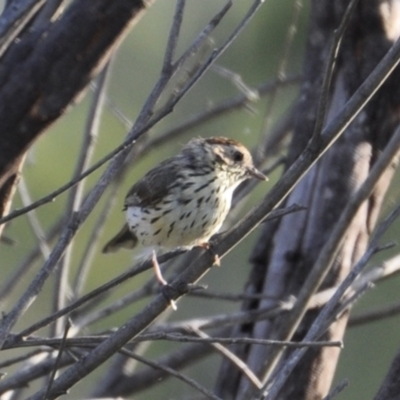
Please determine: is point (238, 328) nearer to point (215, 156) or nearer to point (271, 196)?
point (215, 156)

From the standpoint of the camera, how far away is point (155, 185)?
214 inches

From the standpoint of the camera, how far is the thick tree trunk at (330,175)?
4527 millimetres

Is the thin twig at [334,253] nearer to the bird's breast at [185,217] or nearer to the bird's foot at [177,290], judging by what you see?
the bird's foot at [177,290]

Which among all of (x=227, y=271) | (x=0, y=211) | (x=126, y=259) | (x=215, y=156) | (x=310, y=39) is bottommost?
(x=126, y=259)

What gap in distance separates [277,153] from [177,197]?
22.6 inches

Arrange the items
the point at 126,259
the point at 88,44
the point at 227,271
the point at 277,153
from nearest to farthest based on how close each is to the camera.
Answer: the point at 88,44 < the point at 277,153 < the point at 227,271 < the point at 126,259

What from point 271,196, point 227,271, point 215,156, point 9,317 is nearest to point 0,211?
point 9,317

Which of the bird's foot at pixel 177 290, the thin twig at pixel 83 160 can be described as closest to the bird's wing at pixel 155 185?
the thin twig at pixel 83 160

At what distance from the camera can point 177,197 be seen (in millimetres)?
5336

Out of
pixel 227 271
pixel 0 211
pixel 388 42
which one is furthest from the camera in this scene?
pixel 227 271

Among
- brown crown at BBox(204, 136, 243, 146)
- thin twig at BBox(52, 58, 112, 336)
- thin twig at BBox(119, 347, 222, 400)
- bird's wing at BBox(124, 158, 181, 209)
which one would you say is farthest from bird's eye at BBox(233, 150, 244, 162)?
thin twig at BBox(119, 347, 222, 400)

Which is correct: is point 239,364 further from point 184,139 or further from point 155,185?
point 184,139

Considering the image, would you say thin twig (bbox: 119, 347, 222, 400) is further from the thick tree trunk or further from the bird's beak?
the bird's beak

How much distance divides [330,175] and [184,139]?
5.21 meters
